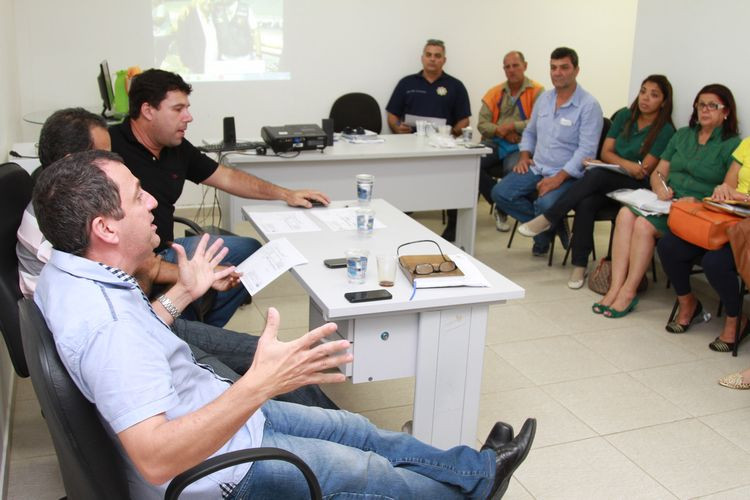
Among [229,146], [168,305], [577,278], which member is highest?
[229,146]

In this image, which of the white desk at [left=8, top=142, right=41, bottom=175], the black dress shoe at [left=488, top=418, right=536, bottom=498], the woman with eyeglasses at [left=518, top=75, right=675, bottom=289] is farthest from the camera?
the woman with eyeglasses at [left=518, top=75, right=675, bottom=289]

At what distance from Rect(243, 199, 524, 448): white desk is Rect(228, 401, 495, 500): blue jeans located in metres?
0.33

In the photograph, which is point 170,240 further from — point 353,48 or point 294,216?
point 353,48

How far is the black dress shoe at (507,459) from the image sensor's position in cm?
194

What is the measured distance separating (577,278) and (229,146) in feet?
7.36

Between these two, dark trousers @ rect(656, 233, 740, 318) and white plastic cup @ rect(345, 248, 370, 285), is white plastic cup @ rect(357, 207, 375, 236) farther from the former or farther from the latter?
dark trousers @ rect(656, 233, 740, 318)

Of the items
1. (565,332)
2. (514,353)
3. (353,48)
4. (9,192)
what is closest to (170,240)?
(9,192)

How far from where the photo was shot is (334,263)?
8.00ft

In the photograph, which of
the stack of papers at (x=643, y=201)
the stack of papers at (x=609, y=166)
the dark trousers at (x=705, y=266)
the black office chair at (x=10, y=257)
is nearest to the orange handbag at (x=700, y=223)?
the dark trousers at (x=705, y=266)

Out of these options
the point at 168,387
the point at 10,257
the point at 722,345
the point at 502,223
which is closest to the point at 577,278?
the point at 722,345

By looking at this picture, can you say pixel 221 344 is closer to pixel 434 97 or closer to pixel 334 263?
pixel 334 263

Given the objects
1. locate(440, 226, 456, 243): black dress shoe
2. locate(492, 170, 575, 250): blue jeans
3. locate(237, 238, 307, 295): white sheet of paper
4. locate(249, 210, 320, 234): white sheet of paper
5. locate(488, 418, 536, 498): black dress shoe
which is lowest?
locate(440, 226, 456, 243): black dress shoe

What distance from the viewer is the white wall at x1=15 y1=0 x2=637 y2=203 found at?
5.43 meters

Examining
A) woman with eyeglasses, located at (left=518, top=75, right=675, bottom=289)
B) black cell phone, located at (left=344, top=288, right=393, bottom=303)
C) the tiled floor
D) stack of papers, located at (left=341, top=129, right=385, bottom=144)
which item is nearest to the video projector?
stack of papers, located at (left=341, top=129, right=385, bottom=144)
